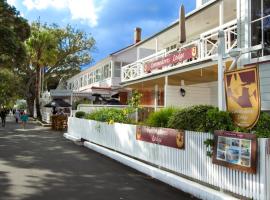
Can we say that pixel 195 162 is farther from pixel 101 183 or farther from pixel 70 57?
pixel 70 57

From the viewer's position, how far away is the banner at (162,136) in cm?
938

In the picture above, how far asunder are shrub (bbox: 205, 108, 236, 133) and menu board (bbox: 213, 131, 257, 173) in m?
0.57

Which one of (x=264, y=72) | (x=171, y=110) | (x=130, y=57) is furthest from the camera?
(x=130, y=57)

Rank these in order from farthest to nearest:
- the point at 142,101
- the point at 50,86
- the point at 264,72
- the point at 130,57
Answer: the point at 50,86
the point at 130,57
the point at 142,101
the point at 264,72

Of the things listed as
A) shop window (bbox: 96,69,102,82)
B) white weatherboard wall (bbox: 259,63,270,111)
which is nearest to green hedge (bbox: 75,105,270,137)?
white weatherboard wall (bbox: 259,63,270,111)


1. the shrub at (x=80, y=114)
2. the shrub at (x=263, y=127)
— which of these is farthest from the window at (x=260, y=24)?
the shrub at (x=80, y=114)

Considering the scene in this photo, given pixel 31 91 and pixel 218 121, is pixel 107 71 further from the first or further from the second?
pixel 218 121

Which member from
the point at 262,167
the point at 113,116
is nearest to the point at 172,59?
the point at 113,116

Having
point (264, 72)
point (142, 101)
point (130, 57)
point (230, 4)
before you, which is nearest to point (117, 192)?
point (264, 72)

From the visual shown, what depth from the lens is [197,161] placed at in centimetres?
859

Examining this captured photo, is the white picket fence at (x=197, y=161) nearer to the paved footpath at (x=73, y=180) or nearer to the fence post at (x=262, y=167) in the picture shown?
the fence post at (x=262, y=167)

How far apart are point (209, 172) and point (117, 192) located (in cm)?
204

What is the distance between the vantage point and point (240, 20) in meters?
14.0

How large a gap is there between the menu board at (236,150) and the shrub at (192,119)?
1217 mm
